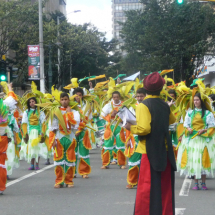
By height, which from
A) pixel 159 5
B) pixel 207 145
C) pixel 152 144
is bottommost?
pixel 207 145

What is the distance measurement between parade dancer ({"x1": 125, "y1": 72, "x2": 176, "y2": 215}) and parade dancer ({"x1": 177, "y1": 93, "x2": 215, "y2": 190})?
3.45m

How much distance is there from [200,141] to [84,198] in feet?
7.94

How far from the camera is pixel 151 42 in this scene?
32.0m

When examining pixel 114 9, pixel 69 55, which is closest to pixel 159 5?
pixel 69 55

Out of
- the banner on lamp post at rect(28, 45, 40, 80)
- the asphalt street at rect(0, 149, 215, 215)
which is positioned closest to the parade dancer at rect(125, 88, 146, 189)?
the asphalt street at rect(0, 149, 215, 215)

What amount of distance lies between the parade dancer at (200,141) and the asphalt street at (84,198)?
36 cm

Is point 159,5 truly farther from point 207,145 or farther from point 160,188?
point 160,188

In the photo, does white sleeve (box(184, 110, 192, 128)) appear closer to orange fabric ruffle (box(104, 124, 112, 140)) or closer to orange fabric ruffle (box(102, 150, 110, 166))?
orange fabric ruffle (box(104, 124, 112, 140))

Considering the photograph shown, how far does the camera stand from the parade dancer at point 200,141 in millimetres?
8508

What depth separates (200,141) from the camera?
8.62 meters

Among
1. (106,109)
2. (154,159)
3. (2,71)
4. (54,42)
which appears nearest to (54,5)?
(54,42)

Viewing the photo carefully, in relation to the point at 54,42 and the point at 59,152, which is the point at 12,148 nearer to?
the point at 59,152

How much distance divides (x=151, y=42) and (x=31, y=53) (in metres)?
9.53

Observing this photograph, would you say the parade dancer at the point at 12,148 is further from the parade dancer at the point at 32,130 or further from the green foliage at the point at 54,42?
the green foliage at the point at 54,42
